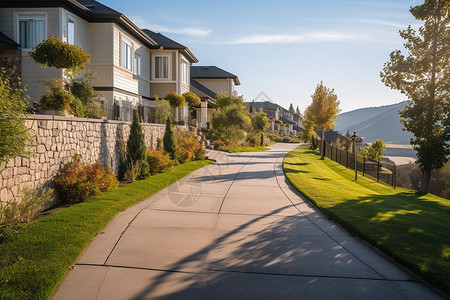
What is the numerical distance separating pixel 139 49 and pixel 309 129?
27603 millimetres

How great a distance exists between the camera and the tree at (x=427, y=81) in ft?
55.0

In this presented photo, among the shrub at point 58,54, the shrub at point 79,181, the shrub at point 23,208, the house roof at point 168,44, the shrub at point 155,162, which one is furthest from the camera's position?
the house roof at point 168,44

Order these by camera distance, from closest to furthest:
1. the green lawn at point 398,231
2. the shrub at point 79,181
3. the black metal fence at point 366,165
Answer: the green lawn at point 398,231
the shrub at point 79,181
the black metal fence at point 366,165

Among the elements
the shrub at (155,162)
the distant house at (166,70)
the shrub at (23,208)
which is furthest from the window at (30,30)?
the shrub at (23,208)

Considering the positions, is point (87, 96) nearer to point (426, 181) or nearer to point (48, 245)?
point (48, 245)

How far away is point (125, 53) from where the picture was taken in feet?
67.3

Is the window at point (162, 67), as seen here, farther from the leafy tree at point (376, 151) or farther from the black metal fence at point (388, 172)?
the leafy tree at point (376, 151)

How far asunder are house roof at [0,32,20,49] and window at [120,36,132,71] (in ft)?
18.7

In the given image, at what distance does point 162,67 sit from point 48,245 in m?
21.0

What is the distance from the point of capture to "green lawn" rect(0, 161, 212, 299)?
4504 millimetres

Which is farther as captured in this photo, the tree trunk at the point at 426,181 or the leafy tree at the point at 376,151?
the leafy tree at the point at 376,151

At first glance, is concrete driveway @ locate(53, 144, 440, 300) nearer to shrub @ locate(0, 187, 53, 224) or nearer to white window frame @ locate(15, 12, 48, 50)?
shrub @ locate(0, 187, 53, 224)

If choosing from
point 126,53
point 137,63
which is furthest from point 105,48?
point 137,63

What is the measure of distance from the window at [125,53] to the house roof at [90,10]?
73cm
